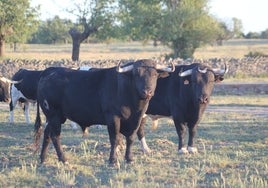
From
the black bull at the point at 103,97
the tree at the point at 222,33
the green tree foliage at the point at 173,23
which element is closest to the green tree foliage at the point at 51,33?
the tree at the point at 222,33

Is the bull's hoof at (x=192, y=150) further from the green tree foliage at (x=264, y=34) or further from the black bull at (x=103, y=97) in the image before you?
the green tree foliage at (x=264, y=34)

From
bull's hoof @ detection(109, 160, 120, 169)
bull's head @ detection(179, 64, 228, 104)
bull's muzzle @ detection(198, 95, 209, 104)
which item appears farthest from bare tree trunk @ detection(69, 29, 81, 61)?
bull's hoof @ detection(109, 160, 120, 169)

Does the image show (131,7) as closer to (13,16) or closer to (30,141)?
(13,16)

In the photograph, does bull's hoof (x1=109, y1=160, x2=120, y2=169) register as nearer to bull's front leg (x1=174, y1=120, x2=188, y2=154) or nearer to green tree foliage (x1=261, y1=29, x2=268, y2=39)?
bull's front leg (x1=174, y1=120, x2=188, y2=154)

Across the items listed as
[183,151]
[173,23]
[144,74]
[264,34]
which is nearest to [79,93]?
[144,74]

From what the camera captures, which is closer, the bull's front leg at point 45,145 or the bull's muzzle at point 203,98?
the bull's front leg at point 45,145

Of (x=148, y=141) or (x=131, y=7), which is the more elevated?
(x=131, y=7)


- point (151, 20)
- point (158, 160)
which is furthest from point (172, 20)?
point (158, 160)

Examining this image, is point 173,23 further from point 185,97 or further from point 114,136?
point 114,136

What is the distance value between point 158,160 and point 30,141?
13.2 ft

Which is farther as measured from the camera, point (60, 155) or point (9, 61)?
point (9, 61)

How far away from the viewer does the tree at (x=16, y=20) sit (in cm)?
4738

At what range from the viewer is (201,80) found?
11914mm

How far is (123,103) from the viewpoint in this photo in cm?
1058
